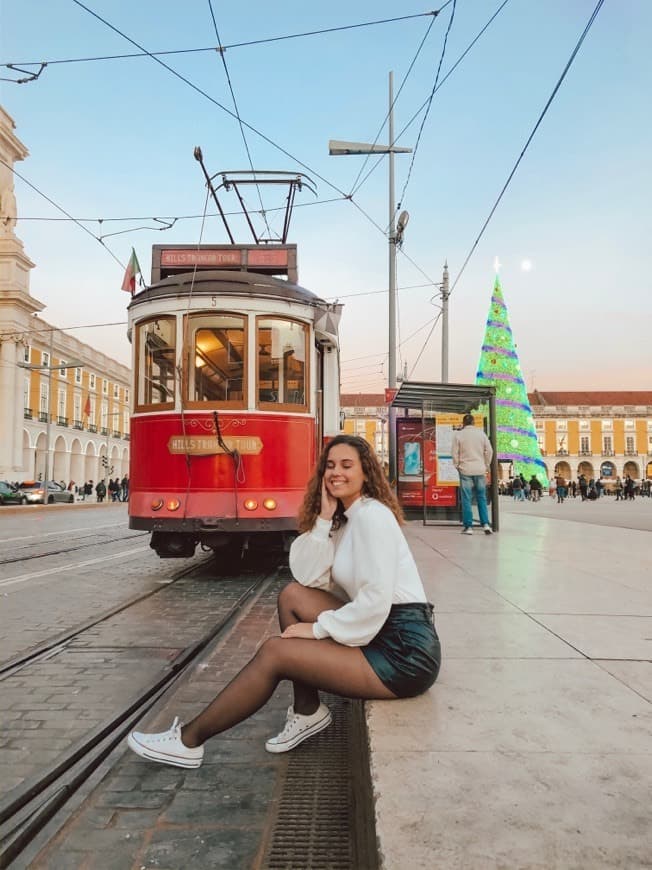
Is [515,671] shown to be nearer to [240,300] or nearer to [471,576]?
[471,576]

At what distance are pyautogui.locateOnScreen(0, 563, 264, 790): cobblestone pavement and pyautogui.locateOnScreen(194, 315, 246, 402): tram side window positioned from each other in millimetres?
2299

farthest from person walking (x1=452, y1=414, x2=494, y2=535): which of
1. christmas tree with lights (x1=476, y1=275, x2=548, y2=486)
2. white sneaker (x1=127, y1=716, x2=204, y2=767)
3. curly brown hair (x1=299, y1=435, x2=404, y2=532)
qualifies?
christmas tree with lights (x1=476, y1=275, x2=548, y2=486)

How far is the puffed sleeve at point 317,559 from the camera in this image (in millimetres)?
3012

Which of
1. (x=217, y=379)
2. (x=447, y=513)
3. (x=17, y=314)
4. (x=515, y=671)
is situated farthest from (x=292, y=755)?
(x=17, y=314)

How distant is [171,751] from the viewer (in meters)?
2.64

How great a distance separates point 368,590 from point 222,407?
16.5ft

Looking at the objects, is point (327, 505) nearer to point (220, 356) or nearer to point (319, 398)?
point (220, 356)

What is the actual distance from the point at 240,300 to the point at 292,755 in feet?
17.8

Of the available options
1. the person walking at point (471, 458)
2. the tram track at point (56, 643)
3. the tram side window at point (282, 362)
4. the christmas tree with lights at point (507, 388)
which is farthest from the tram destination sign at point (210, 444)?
the christmas tree with lights at point (507, 388)

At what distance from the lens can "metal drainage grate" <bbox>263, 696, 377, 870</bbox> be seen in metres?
2.08

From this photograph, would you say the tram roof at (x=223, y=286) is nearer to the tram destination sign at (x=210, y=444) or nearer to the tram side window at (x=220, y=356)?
the tram side window at (x=220, y=356)

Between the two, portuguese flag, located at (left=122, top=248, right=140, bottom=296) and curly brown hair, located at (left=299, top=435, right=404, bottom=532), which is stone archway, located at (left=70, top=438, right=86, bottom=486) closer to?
portuguese flag, located at (left=122, top=248, right=140, bottom=296)

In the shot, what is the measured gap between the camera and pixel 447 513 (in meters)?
14.2

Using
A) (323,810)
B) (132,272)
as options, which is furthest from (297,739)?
(132,272)
